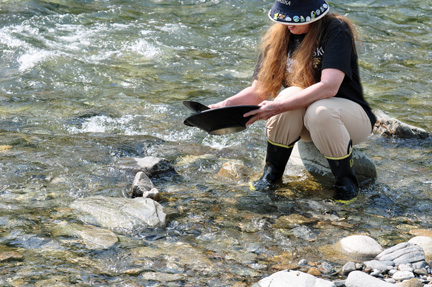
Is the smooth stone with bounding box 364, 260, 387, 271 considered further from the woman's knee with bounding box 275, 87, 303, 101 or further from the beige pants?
Answer: the woman's knee with bounding box 275, 87, 303, 101

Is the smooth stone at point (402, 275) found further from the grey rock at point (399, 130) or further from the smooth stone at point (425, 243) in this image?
the grey rock at point (399, 130)

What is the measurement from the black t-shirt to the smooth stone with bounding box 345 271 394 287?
152cm

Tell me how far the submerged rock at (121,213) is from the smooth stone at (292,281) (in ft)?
3.14

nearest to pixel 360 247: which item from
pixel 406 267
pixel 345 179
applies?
pixel 406 267

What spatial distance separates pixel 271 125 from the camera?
427 centimetres

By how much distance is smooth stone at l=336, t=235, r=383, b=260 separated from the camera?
3412 millimetres

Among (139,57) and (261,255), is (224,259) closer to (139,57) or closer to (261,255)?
(261,255)

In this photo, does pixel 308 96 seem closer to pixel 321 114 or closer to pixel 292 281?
pixel 321 114

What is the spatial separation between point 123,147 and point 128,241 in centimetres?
191

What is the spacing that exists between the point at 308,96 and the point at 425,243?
1210 mm

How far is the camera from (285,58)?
4.32m

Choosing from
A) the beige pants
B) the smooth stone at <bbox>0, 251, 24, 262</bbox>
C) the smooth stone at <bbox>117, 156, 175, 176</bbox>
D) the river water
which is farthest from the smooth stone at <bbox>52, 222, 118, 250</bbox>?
the beige pants

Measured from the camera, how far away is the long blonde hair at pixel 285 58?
409 cm

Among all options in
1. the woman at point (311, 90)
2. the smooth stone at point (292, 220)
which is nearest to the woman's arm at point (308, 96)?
the woman at point (311, 90)
